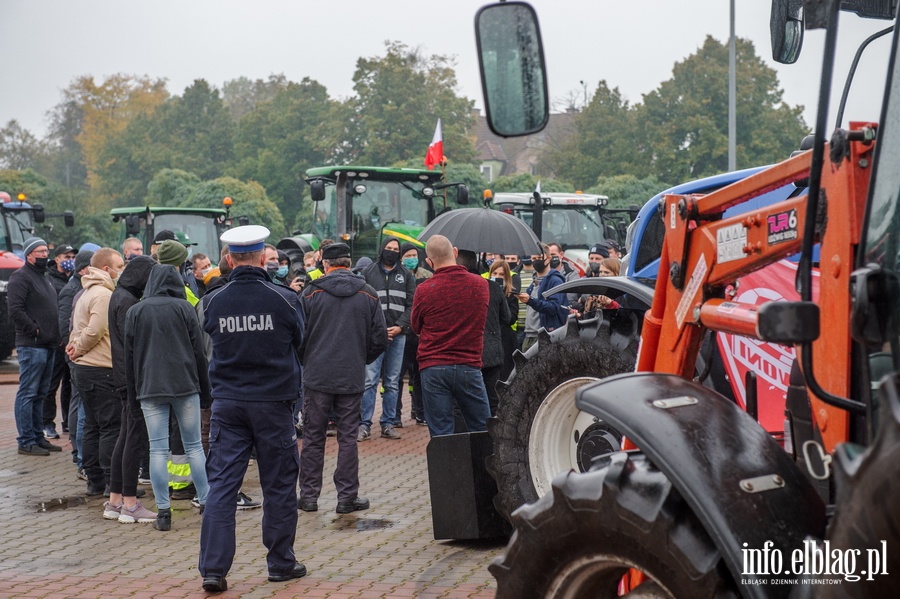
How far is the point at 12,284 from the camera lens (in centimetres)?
1064

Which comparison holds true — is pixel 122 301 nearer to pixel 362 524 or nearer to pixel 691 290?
pixel 362 524

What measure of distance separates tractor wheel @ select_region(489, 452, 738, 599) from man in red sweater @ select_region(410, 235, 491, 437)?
4.74m

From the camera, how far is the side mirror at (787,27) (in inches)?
162

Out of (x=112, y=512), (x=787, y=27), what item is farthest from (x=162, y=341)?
(x=787, y=27)

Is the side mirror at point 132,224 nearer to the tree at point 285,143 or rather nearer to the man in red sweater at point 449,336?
the man in red sweater at point 449,336

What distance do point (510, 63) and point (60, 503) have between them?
6.45 meters

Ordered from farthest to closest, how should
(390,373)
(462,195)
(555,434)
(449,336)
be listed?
(462,195)
(390,373)
(449,336)
(555,434)

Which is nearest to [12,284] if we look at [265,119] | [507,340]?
[507,340]

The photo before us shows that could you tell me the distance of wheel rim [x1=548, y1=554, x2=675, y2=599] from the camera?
3021 millimetres

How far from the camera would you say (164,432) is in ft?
25.0

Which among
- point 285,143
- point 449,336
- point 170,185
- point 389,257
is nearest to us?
point 449,336

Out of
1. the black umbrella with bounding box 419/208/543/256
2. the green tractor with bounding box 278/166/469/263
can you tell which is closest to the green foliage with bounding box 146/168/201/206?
the green tractor with bounding box 278/166/469/263

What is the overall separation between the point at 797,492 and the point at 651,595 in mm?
499
